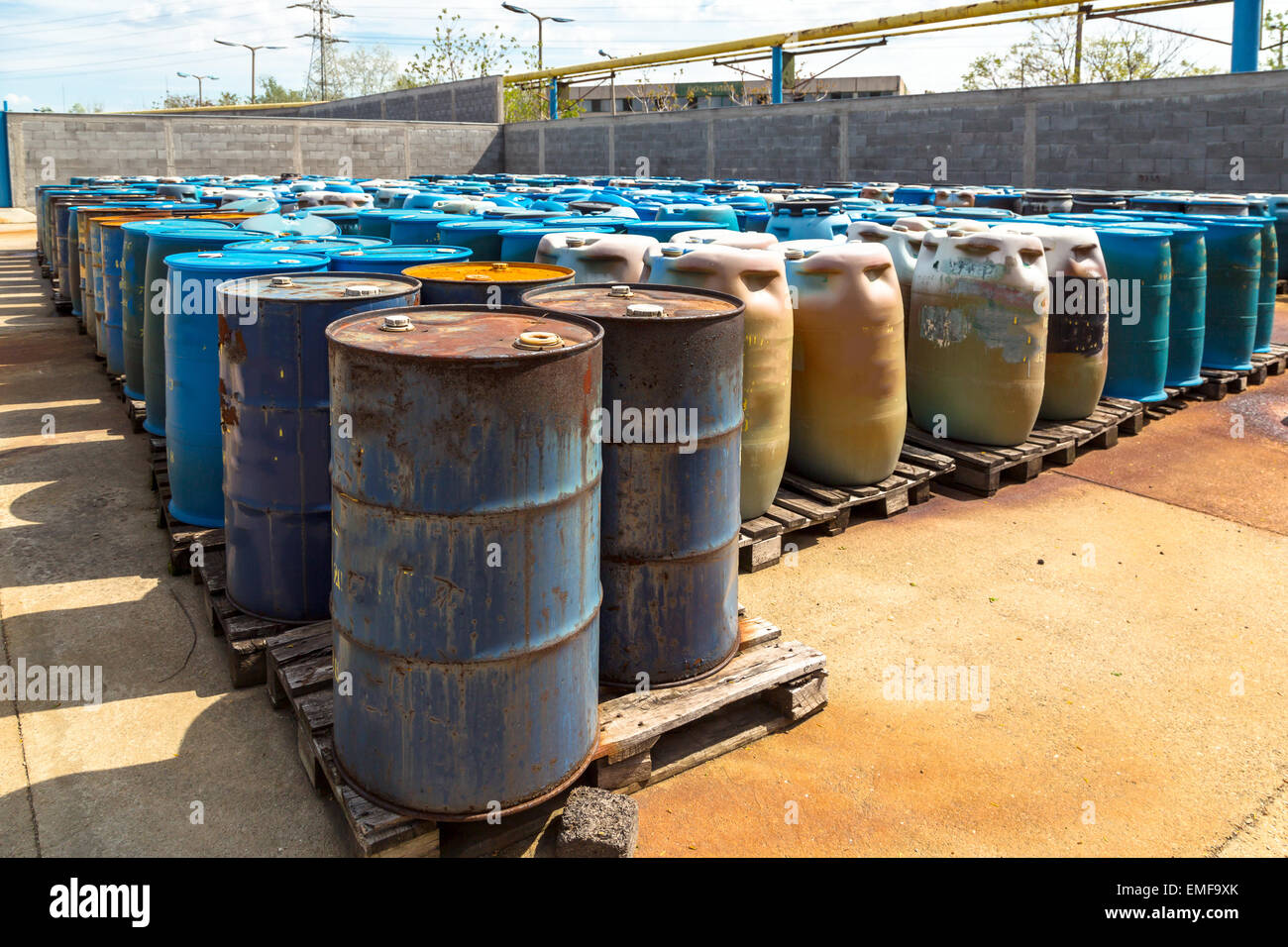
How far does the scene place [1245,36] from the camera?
16.8 m

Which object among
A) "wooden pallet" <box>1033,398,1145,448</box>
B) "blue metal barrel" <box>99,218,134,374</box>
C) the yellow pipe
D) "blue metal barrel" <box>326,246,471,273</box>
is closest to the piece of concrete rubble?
"blue metal barrel" <box>326,246,471,273</box>

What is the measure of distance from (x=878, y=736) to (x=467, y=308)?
2077mm

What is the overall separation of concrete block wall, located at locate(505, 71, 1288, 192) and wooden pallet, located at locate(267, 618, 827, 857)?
47.0ft

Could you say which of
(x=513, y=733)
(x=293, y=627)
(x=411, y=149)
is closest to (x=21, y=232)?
(x=411, y=149)

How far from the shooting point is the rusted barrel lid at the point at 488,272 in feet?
14.3

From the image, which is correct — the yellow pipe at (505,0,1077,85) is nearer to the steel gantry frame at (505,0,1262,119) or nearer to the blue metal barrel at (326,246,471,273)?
the steel gantry frame at (505,0,1262,119)

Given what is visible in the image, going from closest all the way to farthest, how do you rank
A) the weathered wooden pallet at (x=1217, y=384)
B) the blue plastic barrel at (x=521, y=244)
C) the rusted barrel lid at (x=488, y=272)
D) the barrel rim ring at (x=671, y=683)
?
the barrel rim ring at (x=671, y=683) < the rusted barrel lid at (x=488, y=272) < the blue plastic barrel at (x=521, y=244) < the weathered wooden pallet at (x=1217, y=384)

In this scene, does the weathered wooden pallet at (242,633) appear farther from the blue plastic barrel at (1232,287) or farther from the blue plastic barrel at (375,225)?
the blue plastic barrel at (1232,287)

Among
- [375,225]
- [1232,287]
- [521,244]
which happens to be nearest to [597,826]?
[521,244]

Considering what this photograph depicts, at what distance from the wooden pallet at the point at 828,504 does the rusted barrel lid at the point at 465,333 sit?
201 cm

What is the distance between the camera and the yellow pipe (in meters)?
21.4

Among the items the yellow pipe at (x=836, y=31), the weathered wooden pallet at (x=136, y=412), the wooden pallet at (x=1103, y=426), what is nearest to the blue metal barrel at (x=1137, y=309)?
the wooden pallet at (x=1103, y=426)

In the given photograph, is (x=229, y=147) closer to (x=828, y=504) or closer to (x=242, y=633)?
(x=828, y=504)

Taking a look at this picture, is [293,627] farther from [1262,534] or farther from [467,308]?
[1262,534]
